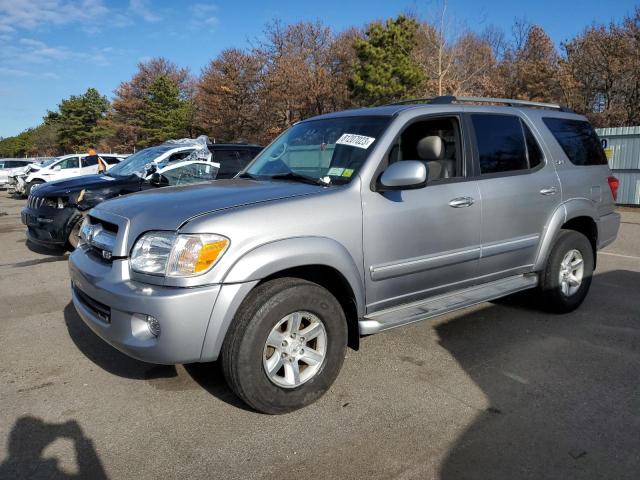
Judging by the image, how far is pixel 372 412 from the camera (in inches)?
123

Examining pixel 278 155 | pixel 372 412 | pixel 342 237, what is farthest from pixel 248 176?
pixel 372 412

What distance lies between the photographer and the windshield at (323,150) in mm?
3561

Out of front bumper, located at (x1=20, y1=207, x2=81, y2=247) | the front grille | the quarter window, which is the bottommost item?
the front grille

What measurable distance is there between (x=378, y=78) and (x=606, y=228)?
79.3 ft

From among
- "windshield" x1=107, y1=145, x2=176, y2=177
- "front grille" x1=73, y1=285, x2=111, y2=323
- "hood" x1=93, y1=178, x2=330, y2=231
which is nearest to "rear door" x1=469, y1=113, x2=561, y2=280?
"hood" x1=93, y1=178, x2=330, y2=231

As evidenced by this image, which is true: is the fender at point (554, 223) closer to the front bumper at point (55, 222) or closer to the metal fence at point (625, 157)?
the front bumper at point (55, 222)

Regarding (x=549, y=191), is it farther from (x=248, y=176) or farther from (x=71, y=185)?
(x=71, y=185)

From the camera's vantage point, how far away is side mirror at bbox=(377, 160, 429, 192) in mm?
3250

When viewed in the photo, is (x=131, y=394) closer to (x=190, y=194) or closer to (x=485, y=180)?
(x=190, y=194)

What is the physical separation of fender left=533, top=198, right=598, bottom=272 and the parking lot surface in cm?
64

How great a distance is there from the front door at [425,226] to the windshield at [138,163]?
592 centimetres

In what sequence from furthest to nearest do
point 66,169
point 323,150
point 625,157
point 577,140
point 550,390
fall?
point 66,169 → point 625,157 → point 577,140 → point 323,150 → point 550,390

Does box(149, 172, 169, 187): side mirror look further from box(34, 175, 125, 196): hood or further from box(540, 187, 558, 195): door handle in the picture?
box(540, 187, 558, 195): door handle

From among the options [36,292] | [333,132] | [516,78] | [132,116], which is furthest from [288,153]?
[132,116]
